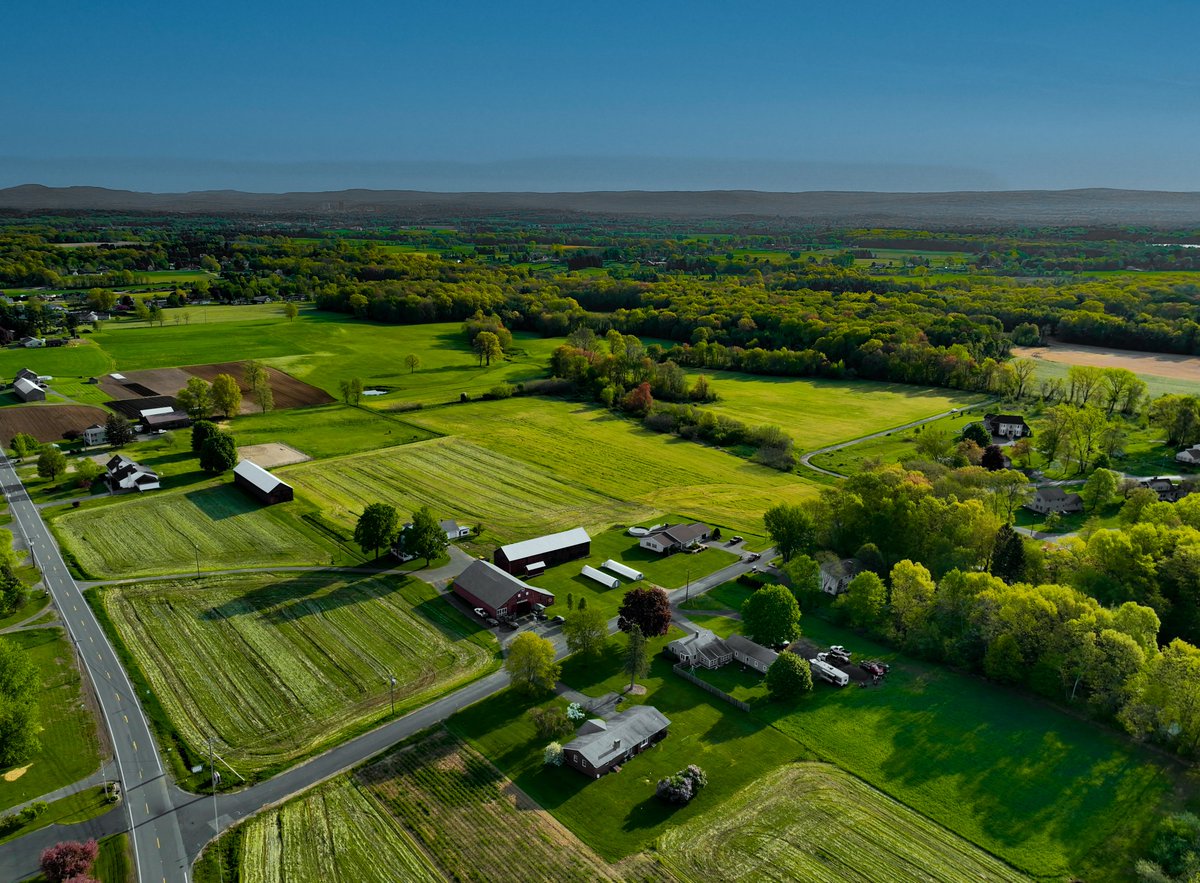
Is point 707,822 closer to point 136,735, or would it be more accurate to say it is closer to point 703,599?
point 703,599

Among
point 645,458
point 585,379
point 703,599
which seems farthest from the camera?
point 585,379

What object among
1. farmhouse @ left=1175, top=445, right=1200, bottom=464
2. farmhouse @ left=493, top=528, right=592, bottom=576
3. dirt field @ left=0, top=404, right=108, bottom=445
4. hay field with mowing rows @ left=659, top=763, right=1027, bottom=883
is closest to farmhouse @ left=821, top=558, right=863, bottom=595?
farmhouse @ left=493, top=528, right=592, bottom=576

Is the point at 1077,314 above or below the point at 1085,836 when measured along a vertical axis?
above

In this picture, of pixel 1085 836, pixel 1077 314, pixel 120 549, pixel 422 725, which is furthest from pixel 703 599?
pixel 1077 314

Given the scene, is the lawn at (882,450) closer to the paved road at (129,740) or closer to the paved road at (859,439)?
the paved road at (859,439)

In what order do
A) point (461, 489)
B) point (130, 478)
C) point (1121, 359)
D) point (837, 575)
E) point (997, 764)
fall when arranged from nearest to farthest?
point (997, 764) → point (837, 575) → point (130, 478) → point (461, 489) → point (1121, 359)

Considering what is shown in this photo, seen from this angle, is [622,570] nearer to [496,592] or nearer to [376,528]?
[496,592]

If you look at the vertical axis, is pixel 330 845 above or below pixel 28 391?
below

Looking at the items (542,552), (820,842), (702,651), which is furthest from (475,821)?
(542,552)
